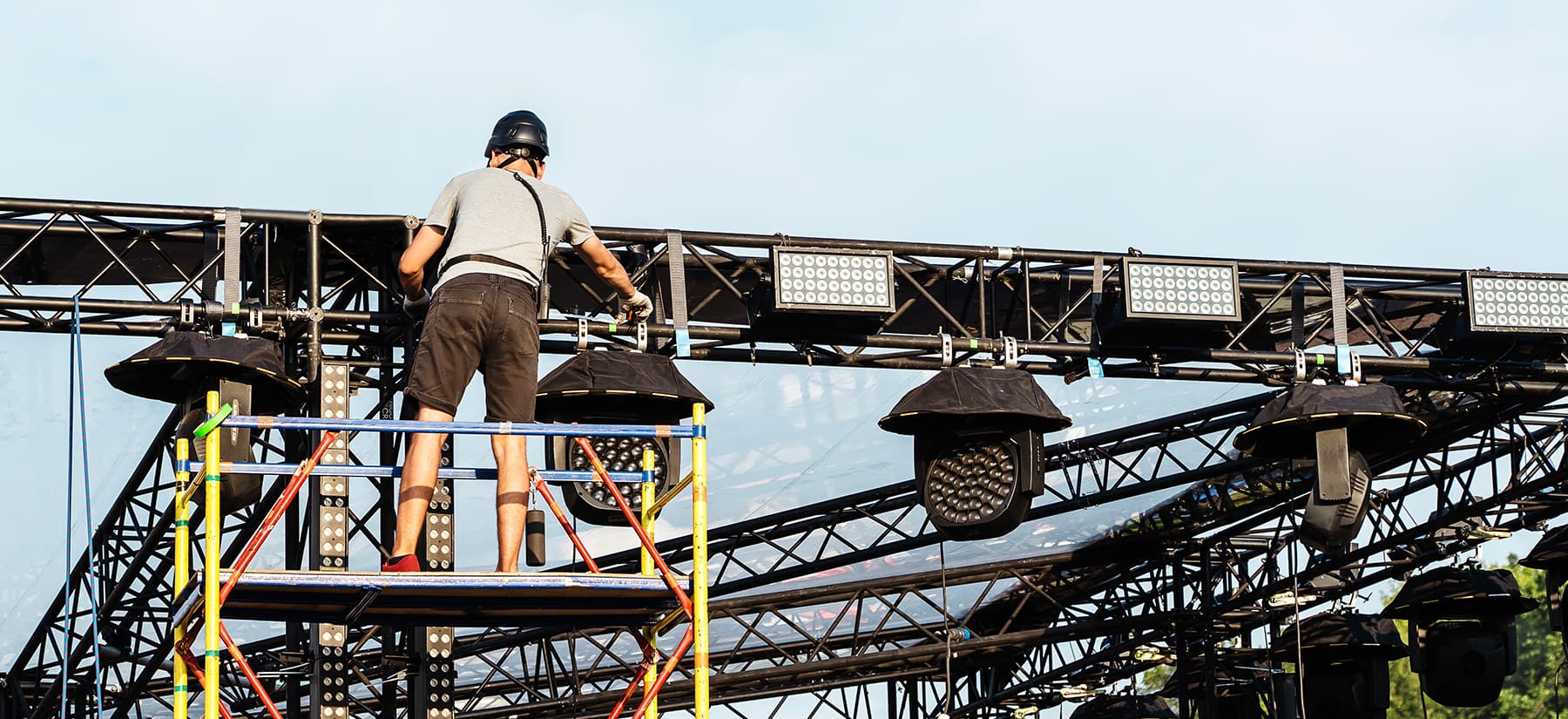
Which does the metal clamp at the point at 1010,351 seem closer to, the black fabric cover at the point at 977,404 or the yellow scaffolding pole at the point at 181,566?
the black fabric cover at the point at 977,404

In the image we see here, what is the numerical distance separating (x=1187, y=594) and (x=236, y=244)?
15.5 meters

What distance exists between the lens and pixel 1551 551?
17.7 metres

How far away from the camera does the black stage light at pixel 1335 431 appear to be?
13047 mm

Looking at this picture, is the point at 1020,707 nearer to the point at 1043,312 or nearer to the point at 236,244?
the point at 1043,312

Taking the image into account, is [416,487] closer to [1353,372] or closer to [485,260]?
[485,260]

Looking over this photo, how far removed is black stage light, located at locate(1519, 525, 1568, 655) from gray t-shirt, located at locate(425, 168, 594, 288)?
39.5 ft

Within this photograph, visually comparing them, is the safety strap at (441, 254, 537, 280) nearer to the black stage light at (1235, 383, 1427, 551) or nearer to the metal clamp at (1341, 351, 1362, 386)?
the black stage light at (1235, 383, 1427, 551)

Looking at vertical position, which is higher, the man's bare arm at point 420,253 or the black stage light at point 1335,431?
the man's bare arm at point 420,253

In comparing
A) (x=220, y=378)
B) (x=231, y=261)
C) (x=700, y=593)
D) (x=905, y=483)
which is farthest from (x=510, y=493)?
(x=905, y=483)

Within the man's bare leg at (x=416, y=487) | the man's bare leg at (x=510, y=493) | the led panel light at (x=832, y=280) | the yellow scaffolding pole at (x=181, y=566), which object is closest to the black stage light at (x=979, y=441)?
the led panel light at (x=832, y=280)

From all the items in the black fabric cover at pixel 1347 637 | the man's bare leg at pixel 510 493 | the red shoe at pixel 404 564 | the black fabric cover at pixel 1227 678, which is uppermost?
the man's bare leg at pixel 510 493

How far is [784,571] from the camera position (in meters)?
18.4

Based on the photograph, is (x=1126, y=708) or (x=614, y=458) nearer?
(x=614, y=458)

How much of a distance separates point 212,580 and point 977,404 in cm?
638
